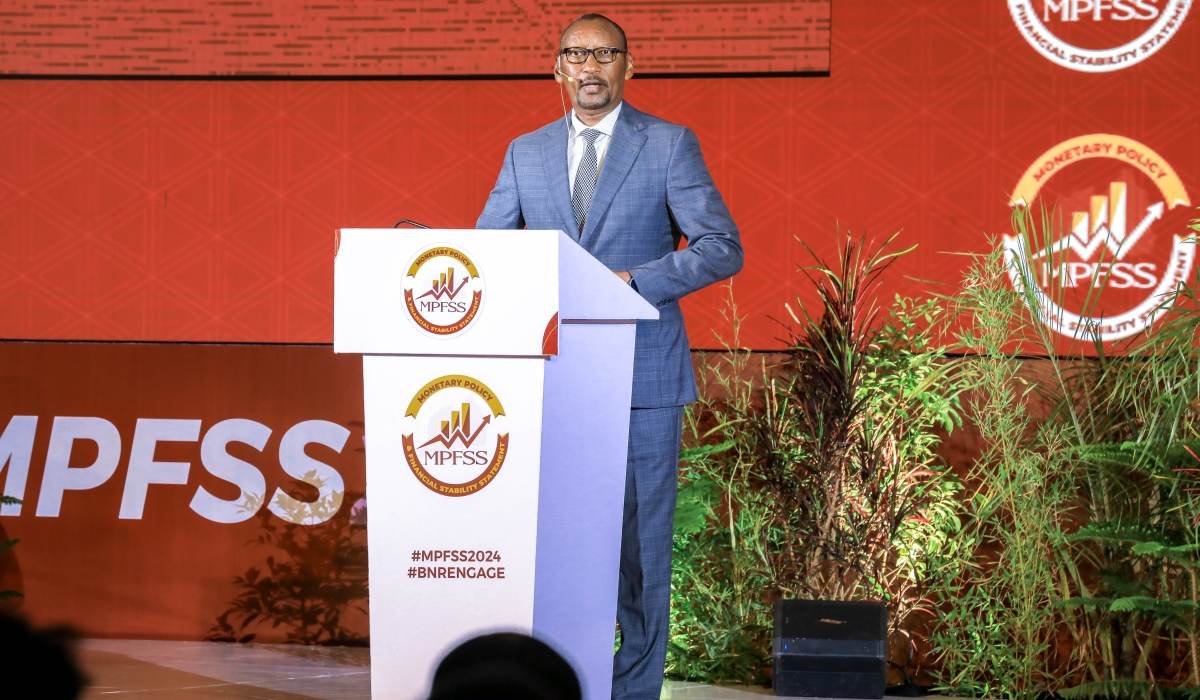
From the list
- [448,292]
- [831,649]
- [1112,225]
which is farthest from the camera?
[1112,225]

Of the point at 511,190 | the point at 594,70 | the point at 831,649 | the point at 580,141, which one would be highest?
the point at 594,70

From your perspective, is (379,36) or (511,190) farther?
(379,36)

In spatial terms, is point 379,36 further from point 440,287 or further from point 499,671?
point 499,671

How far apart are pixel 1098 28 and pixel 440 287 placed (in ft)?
9.47

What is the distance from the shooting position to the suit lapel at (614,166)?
2.67 metres

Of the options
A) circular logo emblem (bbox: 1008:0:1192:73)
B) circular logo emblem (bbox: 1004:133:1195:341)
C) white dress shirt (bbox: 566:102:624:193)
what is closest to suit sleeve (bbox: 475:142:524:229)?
white dress shirt (bbox: 566:102:624:193)

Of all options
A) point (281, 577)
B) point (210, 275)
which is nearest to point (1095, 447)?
point (281, 577)

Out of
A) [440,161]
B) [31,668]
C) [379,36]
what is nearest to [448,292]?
[31,668]

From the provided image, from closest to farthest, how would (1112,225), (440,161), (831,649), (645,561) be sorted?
(645,561) → (831,649) → (1112,225) → (440,161)

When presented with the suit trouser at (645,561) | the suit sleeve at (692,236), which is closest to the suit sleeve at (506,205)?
the suit sleeve at (692,236)

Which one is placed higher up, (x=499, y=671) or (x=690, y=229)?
(x=690, y=229)

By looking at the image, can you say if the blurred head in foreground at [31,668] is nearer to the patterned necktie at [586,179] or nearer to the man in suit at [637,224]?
the man in suit at [637,224]

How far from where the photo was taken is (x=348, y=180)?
420 centimetres

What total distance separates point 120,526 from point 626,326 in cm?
271
